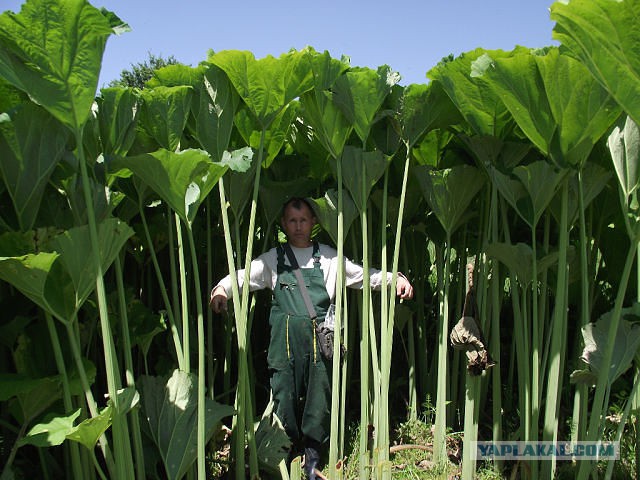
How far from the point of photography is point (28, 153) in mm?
2678

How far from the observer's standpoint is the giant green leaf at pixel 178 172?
266 cm

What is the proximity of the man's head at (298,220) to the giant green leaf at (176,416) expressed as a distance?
110 centimetres

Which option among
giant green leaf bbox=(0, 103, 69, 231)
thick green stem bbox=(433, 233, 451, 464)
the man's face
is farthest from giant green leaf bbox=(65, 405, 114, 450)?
thick green stem bbox=(433, 233, 451, 464)

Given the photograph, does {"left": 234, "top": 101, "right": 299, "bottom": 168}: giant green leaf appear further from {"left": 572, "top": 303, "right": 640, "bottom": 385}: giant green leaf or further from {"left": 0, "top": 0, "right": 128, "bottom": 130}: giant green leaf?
{"left": 572, "top": 303, "right": 640, "bottom": 385}: giant green leaf

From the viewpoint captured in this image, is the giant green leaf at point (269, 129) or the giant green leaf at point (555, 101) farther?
the giant green leaf at point (269, 129)

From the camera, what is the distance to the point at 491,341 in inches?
141

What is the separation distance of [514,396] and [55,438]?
3400mm

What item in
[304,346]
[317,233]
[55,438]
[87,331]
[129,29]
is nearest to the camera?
[55,438]

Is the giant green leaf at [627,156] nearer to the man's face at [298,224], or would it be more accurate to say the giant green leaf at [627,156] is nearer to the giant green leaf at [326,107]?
the giant green leaf at [326,107]

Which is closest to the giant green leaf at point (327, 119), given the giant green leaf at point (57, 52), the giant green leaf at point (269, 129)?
the giant green leaf at point (269, 129)

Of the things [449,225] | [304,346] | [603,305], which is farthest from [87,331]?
[603,305]

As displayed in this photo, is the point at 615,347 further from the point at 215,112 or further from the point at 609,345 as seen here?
the point at 215,112

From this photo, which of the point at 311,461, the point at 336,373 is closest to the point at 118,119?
the point at 336,373

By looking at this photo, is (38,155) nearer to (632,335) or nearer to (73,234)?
(73,234)
